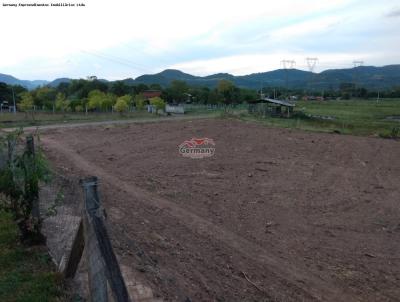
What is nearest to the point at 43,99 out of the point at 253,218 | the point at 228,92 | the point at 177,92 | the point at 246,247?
the point at 177,92

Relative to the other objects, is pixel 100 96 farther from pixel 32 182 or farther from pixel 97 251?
pixel 97 251

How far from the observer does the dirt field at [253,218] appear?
5.02 metres

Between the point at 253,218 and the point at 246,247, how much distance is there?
5.51ft

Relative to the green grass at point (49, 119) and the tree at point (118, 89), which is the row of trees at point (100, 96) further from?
the green grass at point (49, 119)

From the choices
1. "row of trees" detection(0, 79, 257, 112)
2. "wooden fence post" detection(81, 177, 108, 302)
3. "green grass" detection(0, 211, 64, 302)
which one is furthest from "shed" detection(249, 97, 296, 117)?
"wooden fence post" detection(81, 177, 108, 302)

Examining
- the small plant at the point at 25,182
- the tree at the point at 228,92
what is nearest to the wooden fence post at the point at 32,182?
the small plant at the point at 25,182

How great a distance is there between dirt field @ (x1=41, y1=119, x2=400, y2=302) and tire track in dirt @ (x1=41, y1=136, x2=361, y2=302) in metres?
0.02

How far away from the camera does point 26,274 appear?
414 cm

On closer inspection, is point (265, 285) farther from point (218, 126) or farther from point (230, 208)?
point (218, 126)

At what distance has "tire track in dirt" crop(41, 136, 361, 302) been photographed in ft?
16.6

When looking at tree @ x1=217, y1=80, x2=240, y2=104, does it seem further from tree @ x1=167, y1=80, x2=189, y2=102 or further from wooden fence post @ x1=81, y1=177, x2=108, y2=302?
wooden fence post @ x1=81, y1=177, x2=108, y2=302

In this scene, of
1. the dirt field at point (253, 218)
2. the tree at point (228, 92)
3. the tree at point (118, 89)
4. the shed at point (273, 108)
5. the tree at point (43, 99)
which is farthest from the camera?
the tree at point (228, 92)

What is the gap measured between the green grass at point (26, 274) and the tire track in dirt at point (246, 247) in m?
3.00

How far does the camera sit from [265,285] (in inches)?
196
